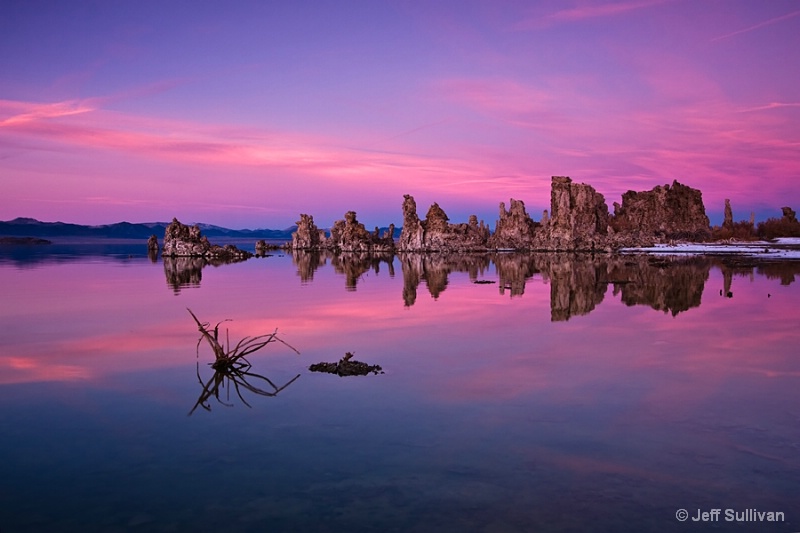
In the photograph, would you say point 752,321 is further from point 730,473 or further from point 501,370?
point 730,473

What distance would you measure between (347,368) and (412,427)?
5.00 m

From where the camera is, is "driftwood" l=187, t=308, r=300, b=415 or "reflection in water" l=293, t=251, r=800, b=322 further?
"reflection in water" l=293, t=251, r=800, b=322

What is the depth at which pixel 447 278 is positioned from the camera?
5316 cm

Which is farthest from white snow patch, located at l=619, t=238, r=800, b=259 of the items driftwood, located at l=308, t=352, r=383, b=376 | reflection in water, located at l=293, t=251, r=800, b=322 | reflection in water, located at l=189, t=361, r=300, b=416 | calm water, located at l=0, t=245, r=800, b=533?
reflection in water, located at l=189, t=361, r=300, b=416

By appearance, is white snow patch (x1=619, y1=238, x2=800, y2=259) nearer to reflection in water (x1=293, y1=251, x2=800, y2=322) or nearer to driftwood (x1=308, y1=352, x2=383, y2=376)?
reflection in water (x1=293, y1=251, x2=800, y2=322)

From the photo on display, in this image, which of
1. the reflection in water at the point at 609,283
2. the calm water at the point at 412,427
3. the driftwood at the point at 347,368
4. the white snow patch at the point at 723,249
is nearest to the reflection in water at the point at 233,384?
the calm water at the point at 412,427

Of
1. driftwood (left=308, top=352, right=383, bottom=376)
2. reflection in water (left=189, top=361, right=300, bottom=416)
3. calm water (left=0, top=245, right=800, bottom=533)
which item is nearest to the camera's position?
calm water (left=0, top=245, right=800, bottom=533)

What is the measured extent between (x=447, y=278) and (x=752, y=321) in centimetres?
2891

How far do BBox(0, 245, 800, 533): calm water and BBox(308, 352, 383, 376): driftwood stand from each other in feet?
1.19

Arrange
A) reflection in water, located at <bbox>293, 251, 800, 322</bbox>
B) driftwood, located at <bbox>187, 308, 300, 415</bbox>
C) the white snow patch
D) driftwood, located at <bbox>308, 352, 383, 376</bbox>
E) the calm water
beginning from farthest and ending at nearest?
the white snow patch → reflection in water, located at <bbox>293, 251, 800, 322</bbox> → driftwood, located at <bbox>308, 352, 383, 376</bbox> → driftwood, located at <bbox>187, 308, 300, 415</bbox> → the calm water

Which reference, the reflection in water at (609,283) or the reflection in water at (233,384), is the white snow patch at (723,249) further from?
the reflection in water at (233,384)

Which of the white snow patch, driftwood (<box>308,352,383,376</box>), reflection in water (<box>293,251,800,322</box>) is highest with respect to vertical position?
the white snow patch

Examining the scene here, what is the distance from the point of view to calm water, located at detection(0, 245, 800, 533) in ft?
28.8

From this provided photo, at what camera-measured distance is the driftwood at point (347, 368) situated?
16953 millimetres
